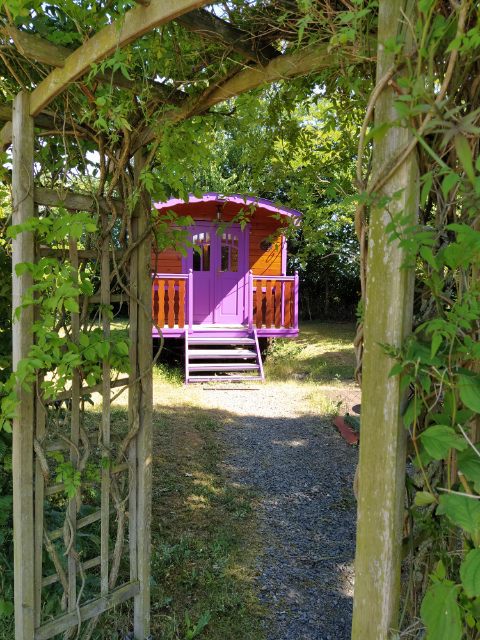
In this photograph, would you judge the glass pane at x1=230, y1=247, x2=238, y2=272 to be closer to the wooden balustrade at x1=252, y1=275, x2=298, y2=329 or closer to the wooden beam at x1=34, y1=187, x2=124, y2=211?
the wooden balustrade at x1=252, y1=275, x2=298, y2=329

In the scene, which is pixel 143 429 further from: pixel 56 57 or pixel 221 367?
pixel 221 367

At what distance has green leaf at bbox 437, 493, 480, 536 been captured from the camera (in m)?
0.95

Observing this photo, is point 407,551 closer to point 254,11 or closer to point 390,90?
point 390,90

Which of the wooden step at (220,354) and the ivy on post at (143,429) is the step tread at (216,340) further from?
the ivy on post at (143,429)

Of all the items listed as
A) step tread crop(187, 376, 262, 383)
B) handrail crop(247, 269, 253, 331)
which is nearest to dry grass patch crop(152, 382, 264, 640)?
step tread crop(187, 376, 262, 383)

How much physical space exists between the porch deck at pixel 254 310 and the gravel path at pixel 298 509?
2530 mm

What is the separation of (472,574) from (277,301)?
9.16 metres

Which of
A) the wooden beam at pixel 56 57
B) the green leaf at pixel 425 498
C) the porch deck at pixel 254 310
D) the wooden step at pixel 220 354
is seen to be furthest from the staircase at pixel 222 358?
the green leaf at pixel 425 498

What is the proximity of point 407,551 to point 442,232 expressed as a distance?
0.83 m

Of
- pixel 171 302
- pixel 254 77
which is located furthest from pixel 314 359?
pixel 254 77

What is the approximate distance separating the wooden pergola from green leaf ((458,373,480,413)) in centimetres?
18

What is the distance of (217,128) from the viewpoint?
2.50 metres

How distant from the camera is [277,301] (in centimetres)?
1005

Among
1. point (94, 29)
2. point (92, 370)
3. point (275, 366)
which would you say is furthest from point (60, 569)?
point (275, 366)
